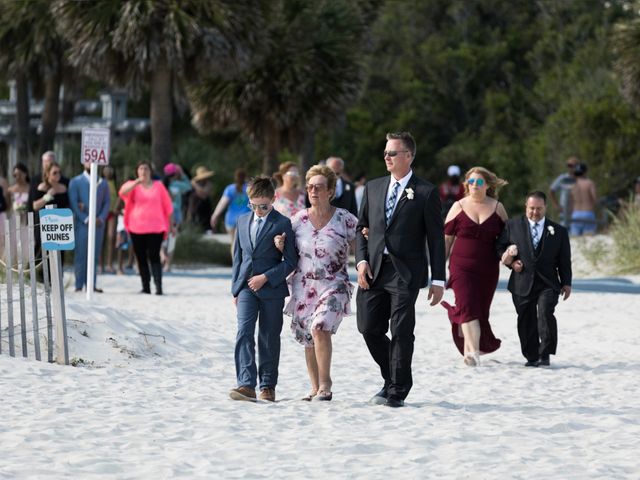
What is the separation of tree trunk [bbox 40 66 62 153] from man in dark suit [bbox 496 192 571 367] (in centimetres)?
2213

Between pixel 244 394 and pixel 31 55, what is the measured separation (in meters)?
24.0

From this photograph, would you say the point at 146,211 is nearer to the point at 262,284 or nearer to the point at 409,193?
the point at 262,284

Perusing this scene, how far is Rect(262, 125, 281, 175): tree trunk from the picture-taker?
108 feet

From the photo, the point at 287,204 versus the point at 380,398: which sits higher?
the point at 287,204

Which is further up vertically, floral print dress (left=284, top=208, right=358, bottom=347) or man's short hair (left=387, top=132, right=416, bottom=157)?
man's short hair (left=387, top=132, right=416, bottom=157)

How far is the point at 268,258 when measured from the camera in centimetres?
909

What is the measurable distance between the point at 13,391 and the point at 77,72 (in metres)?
25.2

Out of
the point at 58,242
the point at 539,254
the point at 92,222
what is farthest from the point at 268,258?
the point at 92,222

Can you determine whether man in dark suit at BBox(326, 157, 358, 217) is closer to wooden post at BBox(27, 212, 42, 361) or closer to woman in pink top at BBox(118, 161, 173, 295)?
woman in pink top at BBox(118, 161, 173, 295)

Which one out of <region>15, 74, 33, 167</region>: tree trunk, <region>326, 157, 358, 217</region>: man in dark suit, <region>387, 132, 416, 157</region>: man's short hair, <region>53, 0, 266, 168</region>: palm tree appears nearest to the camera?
<region>387, 132, 416, 157</region>: man's short hair

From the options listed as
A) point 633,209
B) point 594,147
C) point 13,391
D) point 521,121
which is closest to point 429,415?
point 13,391

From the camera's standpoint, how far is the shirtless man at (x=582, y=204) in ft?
82.7

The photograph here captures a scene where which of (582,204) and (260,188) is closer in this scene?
(260,188)

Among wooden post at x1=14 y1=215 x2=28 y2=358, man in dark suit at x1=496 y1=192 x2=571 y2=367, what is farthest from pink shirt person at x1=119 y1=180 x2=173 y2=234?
man in dark suit at x1=496 y1=192 x2=571 y2=367
